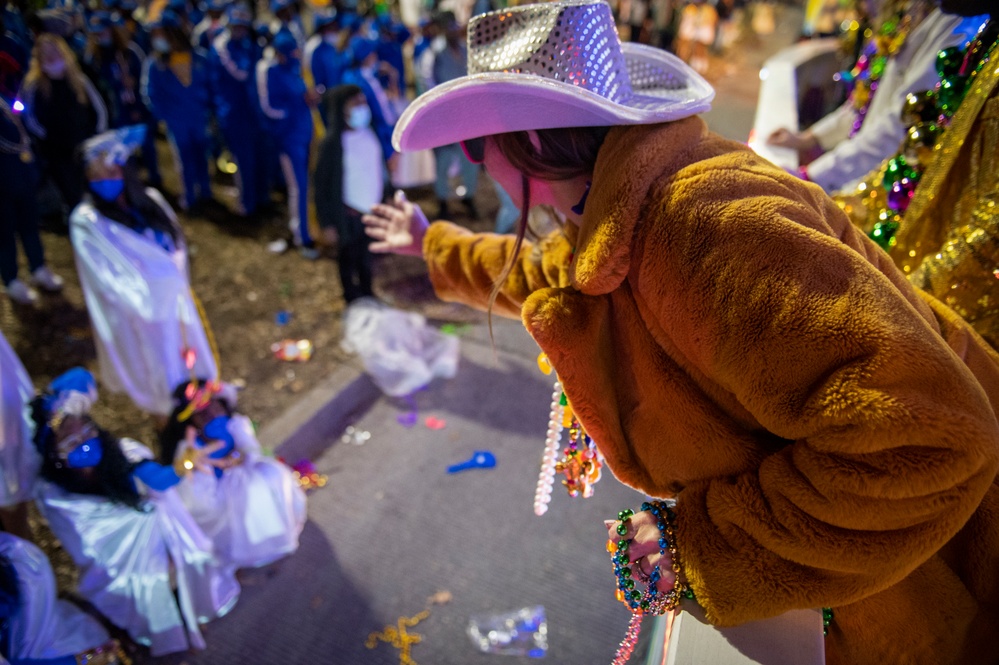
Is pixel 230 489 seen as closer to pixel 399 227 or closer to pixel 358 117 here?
pixel 399 227

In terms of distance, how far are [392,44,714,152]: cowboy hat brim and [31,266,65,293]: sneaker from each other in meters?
5.25

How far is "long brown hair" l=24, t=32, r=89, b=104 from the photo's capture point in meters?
5.27

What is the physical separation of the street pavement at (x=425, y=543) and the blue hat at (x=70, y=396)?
1085mm

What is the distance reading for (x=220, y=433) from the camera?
295 centimetres

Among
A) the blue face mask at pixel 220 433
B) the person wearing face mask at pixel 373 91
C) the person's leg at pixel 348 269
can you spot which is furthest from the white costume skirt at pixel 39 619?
the person wearing face mask at pixel 373 91

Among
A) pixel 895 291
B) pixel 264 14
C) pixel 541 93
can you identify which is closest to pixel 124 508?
pixel 541 93

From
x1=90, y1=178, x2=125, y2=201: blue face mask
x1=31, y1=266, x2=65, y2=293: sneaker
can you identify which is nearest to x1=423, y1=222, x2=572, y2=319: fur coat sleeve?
x1=90, y1=178, x2=125, y2=201: blue face mask

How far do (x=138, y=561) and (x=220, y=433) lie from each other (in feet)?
2.04

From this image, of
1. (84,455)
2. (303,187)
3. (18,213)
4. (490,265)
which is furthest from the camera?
(303,187)

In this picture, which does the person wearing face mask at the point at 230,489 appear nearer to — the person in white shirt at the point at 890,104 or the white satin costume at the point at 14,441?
the white satin costume at the point at 14,441

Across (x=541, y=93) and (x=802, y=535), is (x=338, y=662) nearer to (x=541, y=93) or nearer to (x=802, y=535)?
(x=802, y=535)

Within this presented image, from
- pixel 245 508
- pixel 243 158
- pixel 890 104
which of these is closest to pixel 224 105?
pixel 243 158

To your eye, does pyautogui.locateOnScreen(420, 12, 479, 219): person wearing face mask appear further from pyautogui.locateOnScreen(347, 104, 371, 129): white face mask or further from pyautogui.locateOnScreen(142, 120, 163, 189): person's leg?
pyautogui.locateOnScreen(142, 120, 163, 189): person's leg

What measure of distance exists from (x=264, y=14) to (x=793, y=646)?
16728 millimetres
